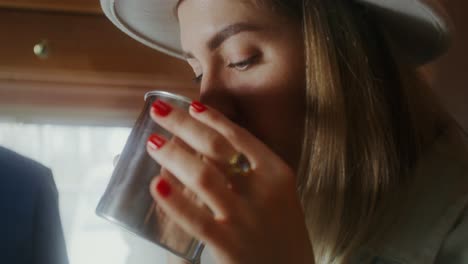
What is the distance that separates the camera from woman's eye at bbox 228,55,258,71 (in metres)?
0.62

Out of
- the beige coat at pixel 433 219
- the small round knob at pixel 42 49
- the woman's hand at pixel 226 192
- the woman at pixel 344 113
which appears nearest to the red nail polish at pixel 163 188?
the woman's hand at pixel 226 192

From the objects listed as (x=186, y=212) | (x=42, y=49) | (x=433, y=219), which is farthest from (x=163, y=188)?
(x=42, y=49)

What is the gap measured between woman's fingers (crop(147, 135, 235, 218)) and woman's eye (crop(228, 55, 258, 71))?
0.56 ft

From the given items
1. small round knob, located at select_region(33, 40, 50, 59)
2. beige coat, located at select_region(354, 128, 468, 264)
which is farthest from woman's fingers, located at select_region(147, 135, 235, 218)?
small round knob, located at select_region(33, 40, 50, 59)

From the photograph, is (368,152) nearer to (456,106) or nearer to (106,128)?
(456,106)

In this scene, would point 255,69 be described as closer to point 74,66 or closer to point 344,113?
point 344,113

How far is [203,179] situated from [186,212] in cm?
3

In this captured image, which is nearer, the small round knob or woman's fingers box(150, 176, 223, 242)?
woman's fingers box(150, 176, 223, 242)

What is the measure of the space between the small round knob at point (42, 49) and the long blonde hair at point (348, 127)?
359 millimetres

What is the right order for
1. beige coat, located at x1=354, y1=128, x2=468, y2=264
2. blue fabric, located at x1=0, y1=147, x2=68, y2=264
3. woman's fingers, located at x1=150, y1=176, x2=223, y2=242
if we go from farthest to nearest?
blue fabric, located at x1=0, y1=147, x2=68, y2=264 < beige coat, located at x1=354, y1=128, x2=468, y2=264 < woman's fingers, located at x1=150, y1=176, x2=223, y2=242

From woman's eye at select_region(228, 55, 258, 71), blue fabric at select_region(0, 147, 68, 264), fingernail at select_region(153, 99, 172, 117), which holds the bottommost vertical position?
blue fabric at select_region(0, 147, 68, 264)

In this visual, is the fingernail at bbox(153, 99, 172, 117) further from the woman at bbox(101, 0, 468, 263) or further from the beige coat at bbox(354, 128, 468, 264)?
the beige coat at bbox(354, 128, 468, 264)

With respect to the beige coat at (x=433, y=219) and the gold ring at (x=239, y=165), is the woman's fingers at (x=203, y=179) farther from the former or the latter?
the beige coat at (x=433, y=219)

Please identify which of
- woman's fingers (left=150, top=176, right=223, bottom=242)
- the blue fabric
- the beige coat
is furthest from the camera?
the blue fabric
